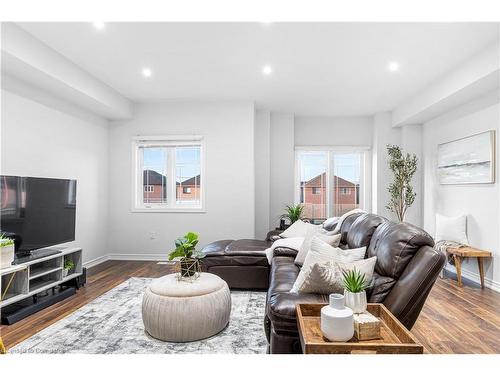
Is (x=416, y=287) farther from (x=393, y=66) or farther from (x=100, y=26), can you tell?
(x=100, y=26)

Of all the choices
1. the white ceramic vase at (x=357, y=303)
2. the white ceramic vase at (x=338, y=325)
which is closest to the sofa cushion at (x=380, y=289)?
the white ceramic vase at (x=357, y=303)

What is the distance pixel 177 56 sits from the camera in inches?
140

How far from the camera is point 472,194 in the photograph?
4.21 metres

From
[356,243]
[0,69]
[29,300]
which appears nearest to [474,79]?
[356,243]

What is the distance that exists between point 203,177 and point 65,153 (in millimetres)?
2039

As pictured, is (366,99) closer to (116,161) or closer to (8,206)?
(116,161)

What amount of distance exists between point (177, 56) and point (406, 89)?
3276mm

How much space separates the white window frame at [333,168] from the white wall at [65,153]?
3557 mm

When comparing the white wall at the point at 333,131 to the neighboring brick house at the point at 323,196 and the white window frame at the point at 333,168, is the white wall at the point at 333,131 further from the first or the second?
the neighboring brick house at the point at 323,196

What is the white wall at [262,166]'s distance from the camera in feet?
19.2

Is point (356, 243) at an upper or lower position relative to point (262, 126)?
lower

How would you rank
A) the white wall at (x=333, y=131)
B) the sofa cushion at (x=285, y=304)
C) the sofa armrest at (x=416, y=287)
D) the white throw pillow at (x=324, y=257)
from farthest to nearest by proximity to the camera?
the white wall at (x=333, y=131) < the white throw pillow at (x=324, y=257) < the sofa cushion at (x=285, y=304) < the sofa armrest at (x=416, y=287)

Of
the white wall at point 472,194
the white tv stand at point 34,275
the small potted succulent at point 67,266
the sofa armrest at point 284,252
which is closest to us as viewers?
the white tv stand at point 34,275

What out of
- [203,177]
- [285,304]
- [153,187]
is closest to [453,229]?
[285,304]
